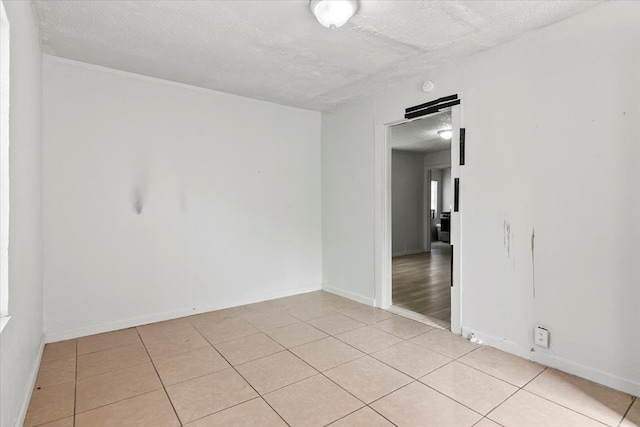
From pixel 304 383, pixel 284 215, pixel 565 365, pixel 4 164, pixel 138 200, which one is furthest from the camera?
pixel 284 215

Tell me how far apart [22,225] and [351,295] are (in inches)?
128

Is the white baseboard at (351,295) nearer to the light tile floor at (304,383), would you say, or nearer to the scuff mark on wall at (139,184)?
the light tile floor at (304,383)

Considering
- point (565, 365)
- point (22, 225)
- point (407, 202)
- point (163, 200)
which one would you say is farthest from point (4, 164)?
point (407, 202)

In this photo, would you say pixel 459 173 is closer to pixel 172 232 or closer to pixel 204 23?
pixel 204 23

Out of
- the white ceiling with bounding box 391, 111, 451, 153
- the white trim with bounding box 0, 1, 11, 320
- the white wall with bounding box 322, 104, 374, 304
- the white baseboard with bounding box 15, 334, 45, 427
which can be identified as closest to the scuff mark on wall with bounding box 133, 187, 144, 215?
the white baseboard with bounding box 15, 334, 45, 427

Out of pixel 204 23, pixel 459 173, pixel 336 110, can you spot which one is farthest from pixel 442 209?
pixel 204 23

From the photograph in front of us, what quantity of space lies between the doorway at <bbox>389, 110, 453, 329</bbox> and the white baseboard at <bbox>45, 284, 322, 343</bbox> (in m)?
1.57

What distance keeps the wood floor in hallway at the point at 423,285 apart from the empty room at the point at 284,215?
90 mm

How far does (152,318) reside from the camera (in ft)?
10.9

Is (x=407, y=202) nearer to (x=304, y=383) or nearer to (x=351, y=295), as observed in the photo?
(x=351, y=295)

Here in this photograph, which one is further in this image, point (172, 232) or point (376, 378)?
point (172, 232)

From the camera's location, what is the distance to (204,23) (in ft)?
7.58

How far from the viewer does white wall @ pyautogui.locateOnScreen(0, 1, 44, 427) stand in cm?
154

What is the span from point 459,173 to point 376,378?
187 centimetres
